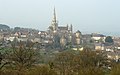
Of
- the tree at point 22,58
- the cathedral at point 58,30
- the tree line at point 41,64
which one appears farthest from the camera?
the cathedral at point 58,30

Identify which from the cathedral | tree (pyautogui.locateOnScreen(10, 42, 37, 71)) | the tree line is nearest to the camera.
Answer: the tree line

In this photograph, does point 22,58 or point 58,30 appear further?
point 58,30

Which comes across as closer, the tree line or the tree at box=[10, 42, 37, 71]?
the tree line

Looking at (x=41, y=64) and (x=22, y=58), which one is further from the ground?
(x=22, y=58)

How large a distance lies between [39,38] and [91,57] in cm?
7956

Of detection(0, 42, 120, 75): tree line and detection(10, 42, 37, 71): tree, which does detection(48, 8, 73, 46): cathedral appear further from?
detection(10, 42, 37, 71): tree

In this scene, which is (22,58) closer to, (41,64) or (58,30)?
(41,64)

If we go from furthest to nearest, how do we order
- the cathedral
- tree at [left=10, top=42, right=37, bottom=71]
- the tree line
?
the cathedral, tree at [left=10, top=42, right=37, bottom=71], the tree line

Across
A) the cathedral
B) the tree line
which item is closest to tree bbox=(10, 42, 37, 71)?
the tree line

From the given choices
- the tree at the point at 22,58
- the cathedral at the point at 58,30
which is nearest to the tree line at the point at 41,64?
the tree at the point at 22,58

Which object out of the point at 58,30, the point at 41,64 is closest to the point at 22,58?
the point at 41,64

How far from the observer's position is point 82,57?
26.5 m

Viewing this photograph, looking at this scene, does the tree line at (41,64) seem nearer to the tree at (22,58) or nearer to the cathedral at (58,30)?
the tree at (22,58)

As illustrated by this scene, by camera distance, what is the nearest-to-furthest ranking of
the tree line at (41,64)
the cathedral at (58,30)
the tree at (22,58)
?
the tree line at (41,64)
the tree at (22,58)
the cathedral at (58,30)
